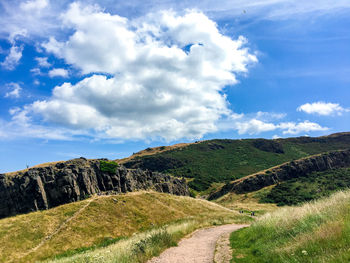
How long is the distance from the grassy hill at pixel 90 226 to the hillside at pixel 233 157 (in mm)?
79286

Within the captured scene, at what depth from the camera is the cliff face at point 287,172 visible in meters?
90.5

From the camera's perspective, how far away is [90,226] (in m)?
31.7

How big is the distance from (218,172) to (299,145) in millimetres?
86879

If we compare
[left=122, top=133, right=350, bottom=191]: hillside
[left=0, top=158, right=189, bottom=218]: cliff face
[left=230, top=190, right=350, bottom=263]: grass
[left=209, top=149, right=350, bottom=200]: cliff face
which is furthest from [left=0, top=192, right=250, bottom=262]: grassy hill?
[left=122, top=133, right=350, bottom=191]: hillside

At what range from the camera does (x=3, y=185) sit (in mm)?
40625

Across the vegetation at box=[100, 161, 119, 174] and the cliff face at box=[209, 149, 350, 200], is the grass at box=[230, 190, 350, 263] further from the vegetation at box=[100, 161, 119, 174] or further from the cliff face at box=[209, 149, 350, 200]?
the cliff face at box=[209, 149, 350, 200]

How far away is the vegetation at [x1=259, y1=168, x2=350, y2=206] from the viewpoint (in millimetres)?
68250

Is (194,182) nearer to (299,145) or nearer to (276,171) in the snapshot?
(276,171)

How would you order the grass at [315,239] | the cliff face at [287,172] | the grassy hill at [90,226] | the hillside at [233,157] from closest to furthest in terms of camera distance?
the grass at [315,239] < the grassy hill at [90,226] < the cliff face at [287,172] < the hillside at [233,157]

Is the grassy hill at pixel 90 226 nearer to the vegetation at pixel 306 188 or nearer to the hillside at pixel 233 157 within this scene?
the vegetation at pixel 306 188

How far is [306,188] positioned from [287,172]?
20.1m

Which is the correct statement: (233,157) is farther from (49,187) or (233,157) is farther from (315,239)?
(315,239)

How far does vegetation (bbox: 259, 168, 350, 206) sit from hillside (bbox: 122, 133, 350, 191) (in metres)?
41.8

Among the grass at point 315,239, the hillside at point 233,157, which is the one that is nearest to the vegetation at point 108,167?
the grass at point 315,239
